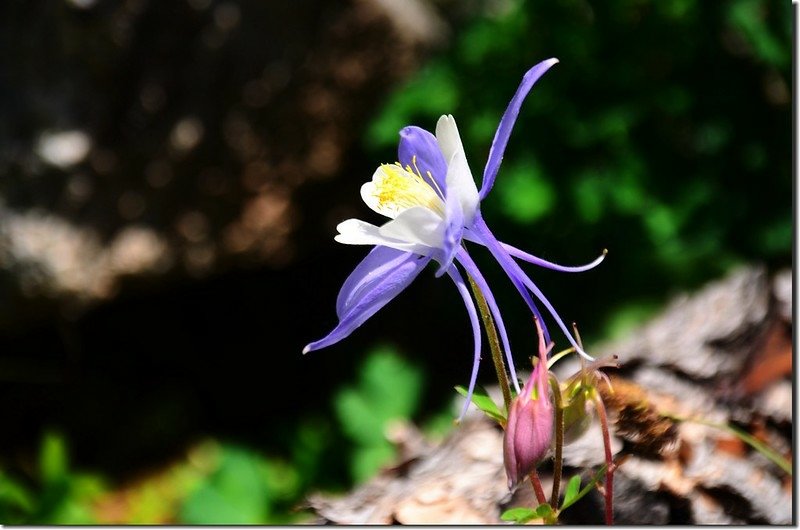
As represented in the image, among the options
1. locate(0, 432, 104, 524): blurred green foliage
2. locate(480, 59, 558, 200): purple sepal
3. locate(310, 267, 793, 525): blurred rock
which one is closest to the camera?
locate(480, 59, 558, 200): purple sepal

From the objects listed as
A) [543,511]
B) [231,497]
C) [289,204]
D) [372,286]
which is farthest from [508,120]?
[289,204]

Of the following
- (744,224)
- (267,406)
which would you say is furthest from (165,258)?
(744,224)

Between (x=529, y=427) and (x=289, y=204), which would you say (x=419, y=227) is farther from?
(x=289, y=204)

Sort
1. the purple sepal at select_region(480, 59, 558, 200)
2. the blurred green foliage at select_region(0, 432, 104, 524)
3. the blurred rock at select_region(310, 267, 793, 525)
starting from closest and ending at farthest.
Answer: the purple sepal at select_region(480, 59, 558, 200) < the blurred rock at select_region(310, 267, 793, 525) < the blurred green foliage at select_region(0, 432, 104, 524)

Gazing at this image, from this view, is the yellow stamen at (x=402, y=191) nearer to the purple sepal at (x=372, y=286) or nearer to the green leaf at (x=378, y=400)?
the purple sepal at (x=372, y=286)

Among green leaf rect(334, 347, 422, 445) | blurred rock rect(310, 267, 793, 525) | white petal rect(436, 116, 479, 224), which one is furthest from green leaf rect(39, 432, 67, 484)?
white petal rect(436, 116, 479, 224)

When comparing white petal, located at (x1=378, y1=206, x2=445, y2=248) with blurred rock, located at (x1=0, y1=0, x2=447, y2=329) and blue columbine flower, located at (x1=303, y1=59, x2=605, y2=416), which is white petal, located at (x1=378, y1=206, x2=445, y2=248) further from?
blurred rock, located at (x1=0, y1=0, x2=447, y2=329)

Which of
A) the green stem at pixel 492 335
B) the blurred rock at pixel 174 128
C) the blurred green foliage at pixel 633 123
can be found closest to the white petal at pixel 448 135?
the green stem at pixel 492 335
